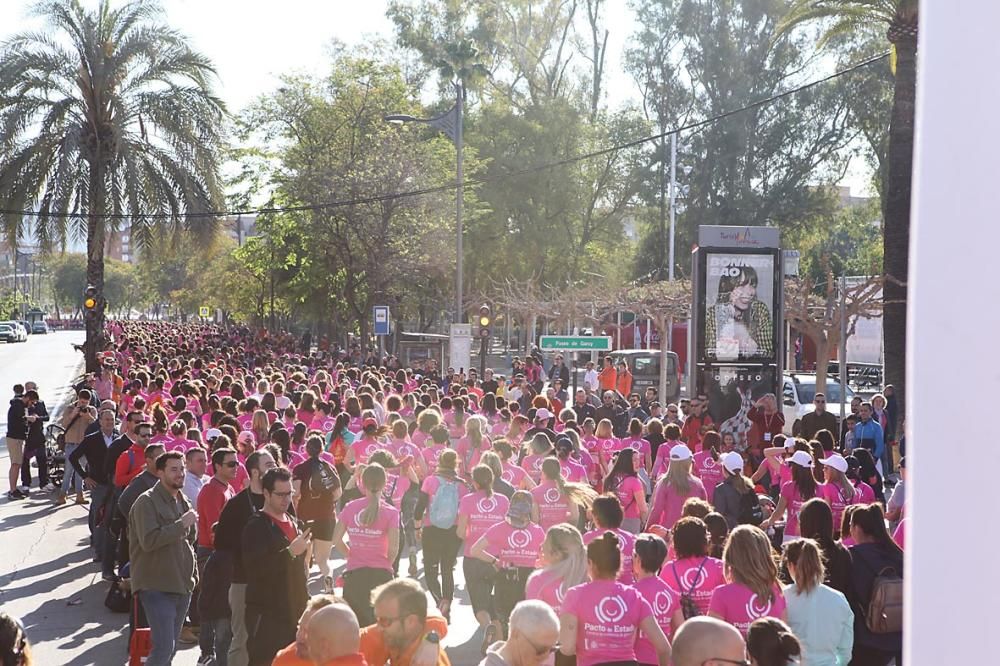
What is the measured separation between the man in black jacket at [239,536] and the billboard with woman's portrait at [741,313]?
43.4ft

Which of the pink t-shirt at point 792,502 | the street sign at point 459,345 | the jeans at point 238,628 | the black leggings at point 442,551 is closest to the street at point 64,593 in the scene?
the black leggings at point 442,551

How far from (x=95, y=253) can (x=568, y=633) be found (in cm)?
2397

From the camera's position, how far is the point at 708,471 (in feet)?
36.7

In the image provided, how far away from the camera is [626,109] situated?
5309cm

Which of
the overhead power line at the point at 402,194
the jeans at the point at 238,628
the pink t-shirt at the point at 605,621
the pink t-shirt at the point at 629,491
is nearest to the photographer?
the pink t-shirt at the point at 605,621

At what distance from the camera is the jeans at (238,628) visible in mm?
A: 7242

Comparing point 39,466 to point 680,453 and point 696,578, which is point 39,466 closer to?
point 680,453

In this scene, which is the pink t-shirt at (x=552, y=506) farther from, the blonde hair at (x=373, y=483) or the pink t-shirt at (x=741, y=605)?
the pink t-shirt at (x=741, y=605)

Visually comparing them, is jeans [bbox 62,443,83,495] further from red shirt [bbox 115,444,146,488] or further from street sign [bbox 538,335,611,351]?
street sign [bbox 538,335,611,351]

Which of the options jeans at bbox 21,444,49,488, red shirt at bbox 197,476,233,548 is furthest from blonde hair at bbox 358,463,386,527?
jeans at bbox 21,444,49,488

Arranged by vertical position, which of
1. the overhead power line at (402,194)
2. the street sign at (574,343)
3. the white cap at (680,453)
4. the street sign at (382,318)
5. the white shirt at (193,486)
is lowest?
the white shirt at (193,486)

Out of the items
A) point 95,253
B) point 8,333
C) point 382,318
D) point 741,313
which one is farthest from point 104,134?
point 8,333

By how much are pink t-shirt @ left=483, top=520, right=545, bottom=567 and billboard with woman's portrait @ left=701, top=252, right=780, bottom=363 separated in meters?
12.2

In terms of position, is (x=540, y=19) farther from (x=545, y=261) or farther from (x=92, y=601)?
(x=92, y=601)
